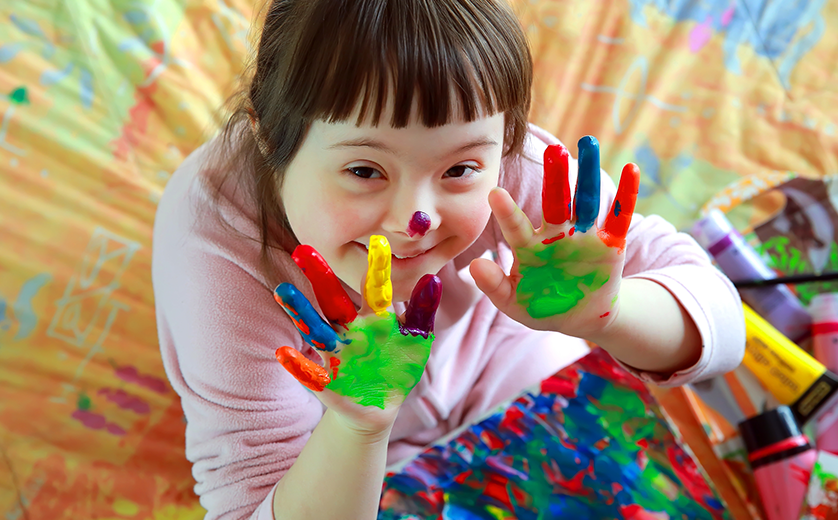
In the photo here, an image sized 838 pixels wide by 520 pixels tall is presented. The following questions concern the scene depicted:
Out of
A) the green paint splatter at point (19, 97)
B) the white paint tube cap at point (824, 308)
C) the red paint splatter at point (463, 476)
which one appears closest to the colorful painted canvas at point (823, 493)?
the white paint tube cap at point (824, 308)

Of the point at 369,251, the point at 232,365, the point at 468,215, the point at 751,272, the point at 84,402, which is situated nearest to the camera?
the point at 369,251

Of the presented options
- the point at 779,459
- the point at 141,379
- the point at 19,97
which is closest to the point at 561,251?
the point at 779,459

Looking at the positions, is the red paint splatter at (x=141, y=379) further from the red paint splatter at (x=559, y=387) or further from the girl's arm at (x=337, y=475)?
the red paint splatter at (x=559, y=387)

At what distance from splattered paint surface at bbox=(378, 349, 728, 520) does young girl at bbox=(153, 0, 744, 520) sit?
10cm

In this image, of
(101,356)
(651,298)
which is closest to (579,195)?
(651,298)

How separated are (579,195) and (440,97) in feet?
0.43

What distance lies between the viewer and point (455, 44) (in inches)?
18.6

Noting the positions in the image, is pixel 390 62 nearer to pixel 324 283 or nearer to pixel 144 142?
pixel 324 283

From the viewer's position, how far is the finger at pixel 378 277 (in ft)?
1.45

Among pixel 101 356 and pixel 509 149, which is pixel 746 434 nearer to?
pixel 509 149

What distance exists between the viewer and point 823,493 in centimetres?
82

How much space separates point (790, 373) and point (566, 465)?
0.41 metres

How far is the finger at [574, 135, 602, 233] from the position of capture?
452 millimetres

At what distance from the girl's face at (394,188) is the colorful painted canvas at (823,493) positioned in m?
0.63
